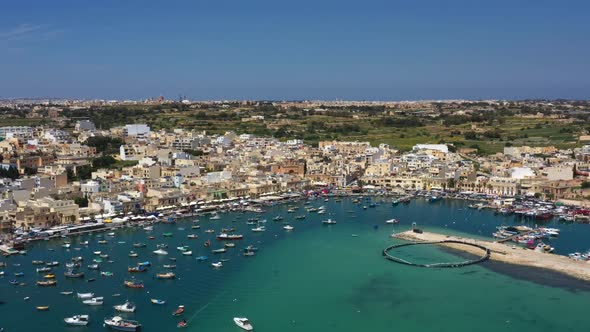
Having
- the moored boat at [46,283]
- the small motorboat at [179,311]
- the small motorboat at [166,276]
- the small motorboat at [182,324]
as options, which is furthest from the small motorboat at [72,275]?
the small motorboat at [182,324]

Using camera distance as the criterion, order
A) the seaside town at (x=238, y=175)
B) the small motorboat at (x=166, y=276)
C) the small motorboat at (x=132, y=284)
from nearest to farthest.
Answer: the small motorboat at (x=132, y=284)
the small motorboat at (x=166, y=276)
the seaside town at (x=238, y=175)

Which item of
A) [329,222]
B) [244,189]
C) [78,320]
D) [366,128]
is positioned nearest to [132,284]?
[78,320]

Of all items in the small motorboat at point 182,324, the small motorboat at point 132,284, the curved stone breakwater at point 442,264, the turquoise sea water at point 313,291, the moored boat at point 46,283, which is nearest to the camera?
the small motorboat at point 182,324

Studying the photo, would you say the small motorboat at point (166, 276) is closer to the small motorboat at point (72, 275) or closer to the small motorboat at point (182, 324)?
the small motorboat at point (72, 275)

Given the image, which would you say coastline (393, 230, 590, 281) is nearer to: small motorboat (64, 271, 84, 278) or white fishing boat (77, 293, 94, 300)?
small motorboat (64, 271, 84, 278)

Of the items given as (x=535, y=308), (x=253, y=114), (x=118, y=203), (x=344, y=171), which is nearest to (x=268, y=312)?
(x=535, y=308)

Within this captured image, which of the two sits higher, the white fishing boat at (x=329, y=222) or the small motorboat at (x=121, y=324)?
the small motorboat at (x=121, y=324)

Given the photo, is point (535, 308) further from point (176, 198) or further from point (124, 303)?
point (176, 198)

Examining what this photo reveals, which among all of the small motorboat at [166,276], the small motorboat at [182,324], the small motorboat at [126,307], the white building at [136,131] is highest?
the white building at [136,131]
